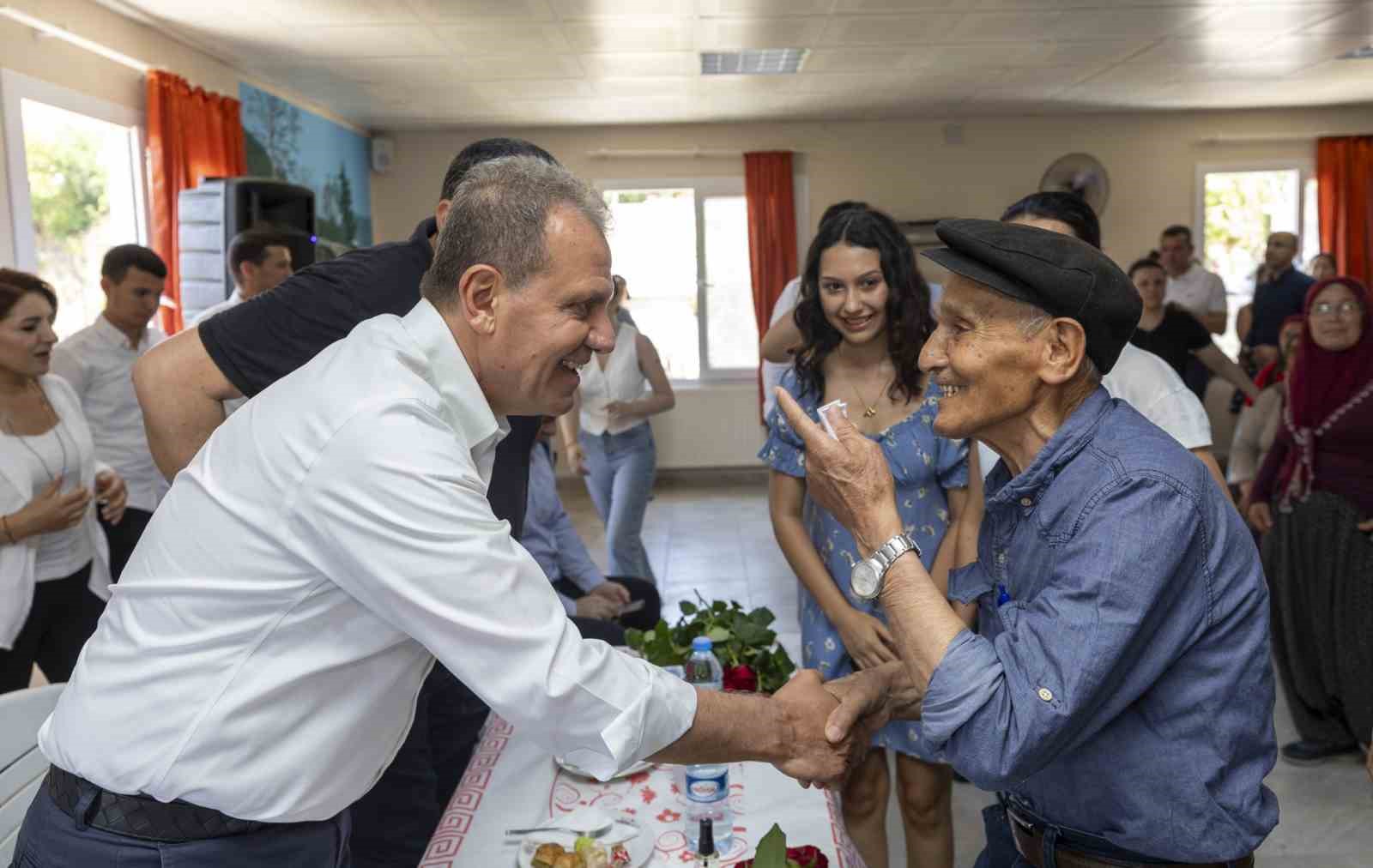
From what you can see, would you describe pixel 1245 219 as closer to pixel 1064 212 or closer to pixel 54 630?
pixel 1064 212

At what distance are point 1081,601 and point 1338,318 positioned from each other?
3227 millimetres

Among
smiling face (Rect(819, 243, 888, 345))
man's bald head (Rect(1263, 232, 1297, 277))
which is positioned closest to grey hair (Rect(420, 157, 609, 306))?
smiling face (Rect(819, 243, 888, 345))

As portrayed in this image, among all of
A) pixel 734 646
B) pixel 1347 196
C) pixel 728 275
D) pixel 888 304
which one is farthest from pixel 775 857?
pixel 1347 196

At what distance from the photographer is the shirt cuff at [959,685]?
4.01 feet

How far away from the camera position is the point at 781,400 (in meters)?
1.61

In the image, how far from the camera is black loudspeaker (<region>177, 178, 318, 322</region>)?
17.8ft

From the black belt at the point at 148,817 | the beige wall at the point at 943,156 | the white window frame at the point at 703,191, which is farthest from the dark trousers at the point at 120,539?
the white window frame at the point at 703,191

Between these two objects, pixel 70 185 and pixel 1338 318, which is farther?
A: pixel 70 185

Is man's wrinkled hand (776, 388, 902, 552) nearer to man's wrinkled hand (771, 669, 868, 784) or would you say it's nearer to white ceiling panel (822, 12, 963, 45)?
man's wrinkled hand (771, 669, 868, 784)

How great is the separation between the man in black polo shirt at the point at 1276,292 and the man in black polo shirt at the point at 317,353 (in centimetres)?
747

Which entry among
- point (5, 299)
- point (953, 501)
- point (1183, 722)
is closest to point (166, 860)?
point (1183, 722)

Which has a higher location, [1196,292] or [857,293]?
[857,293]

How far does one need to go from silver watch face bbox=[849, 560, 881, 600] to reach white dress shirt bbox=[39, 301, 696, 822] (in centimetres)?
26

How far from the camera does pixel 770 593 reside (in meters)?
6.16
